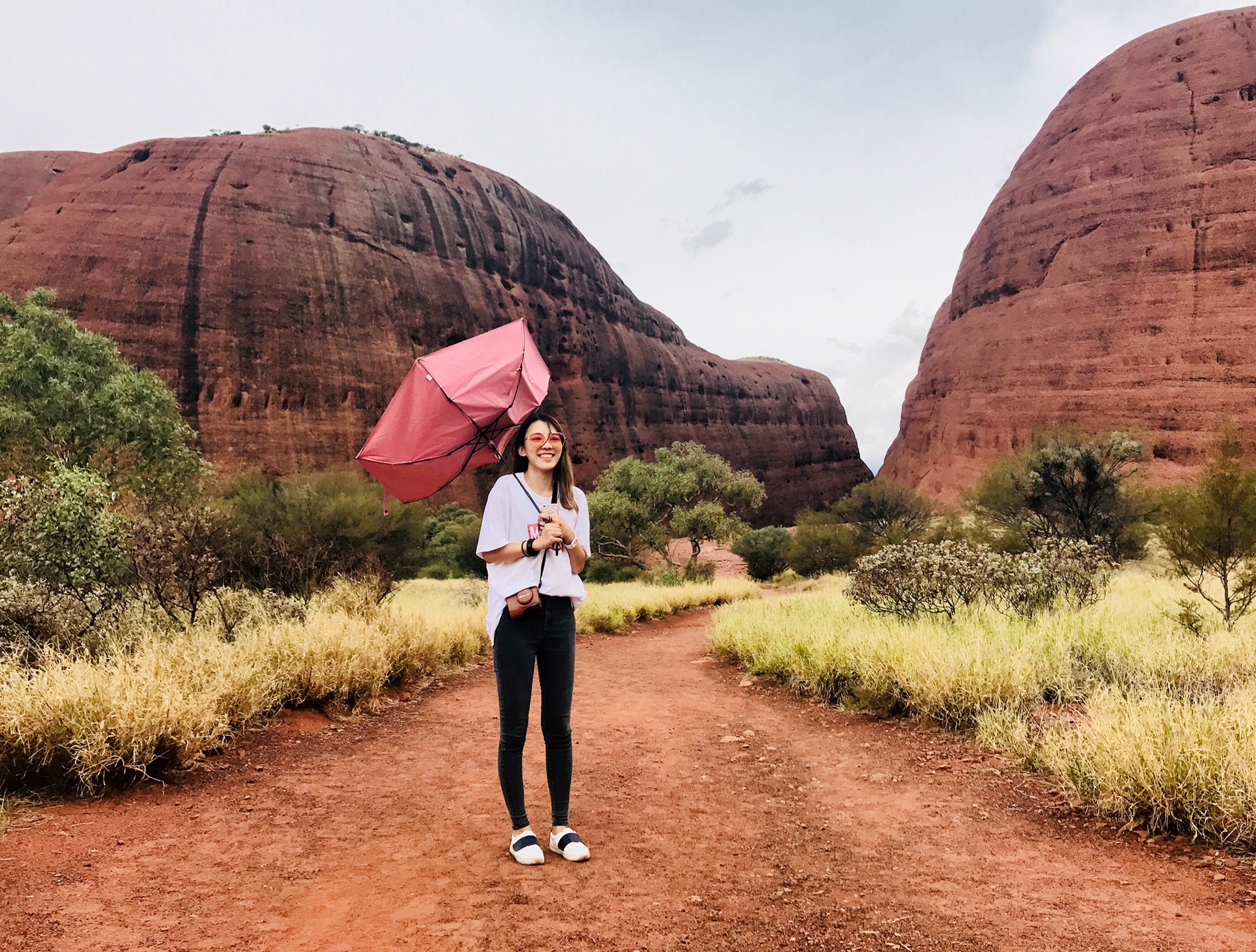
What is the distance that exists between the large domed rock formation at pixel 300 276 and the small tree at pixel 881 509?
14.5m

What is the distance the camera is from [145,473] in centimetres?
2034

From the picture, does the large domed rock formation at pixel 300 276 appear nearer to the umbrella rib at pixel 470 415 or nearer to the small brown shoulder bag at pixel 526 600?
the umbrella rib at pixel 470 415

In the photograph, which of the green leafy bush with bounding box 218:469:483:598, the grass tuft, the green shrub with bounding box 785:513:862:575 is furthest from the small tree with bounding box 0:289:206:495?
the green shrub with bounding box 785:513:862:575

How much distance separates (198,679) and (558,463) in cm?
366

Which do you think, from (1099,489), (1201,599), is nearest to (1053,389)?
(1099,489)

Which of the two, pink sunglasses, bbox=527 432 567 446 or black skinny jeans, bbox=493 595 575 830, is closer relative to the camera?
black skinny jeans, bbox=493 595 575 830

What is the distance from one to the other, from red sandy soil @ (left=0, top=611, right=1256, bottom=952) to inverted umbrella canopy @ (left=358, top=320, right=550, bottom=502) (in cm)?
177

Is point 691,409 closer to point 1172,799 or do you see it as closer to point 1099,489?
point 1099,489

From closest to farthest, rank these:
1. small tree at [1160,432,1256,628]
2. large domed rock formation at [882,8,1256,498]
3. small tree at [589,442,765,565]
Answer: small tree at [1160,432,1256,628], small tree at [589,442,765,565], large domed rock formation at [882,8,1256,498]

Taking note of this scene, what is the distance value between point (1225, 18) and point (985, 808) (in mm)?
50746

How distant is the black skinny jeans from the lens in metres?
3.34

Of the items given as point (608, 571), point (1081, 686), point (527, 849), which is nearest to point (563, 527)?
point (527, 849)

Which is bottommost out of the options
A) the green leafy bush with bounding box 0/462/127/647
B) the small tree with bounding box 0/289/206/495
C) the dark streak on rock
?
the green leafy bush with bounding box 0/462/127/647

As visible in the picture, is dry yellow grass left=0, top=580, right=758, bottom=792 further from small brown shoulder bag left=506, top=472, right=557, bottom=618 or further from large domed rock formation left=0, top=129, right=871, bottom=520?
large domed rock formation left=0, top=129, right=871, bottom=520
